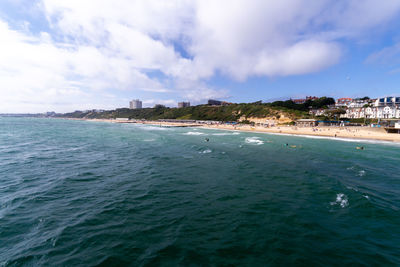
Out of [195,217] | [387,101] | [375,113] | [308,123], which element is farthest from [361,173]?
[387,101]

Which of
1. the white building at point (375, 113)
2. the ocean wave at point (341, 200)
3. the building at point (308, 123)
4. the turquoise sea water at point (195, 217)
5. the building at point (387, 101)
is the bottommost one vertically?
the ocean wave at point (341, 200)

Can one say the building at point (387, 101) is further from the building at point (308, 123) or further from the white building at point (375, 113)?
the building at point (308, 123)

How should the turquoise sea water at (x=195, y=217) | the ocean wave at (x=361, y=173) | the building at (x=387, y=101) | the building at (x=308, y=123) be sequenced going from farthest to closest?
the building at (x=387, y=101) → the building at (x=308, y=123) → the ocean wave at (x=361, y=173) → the turquoise sea water at (x=195, y=217)

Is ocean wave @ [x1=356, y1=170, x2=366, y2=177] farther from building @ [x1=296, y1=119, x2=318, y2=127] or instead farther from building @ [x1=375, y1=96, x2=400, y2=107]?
building @ [x1=375, y1=96, x2=400, y2=107]

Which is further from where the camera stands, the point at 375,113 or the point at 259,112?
the point at 259,112

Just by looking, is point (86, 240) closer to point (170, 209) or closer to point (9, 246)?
point (9, 246)

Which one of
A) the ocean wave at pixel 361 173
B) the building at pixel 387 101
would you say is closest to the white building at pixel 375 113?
the building at pixel 387 101

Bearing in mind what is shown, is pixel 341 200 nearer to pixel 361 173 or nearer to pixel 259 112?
pixel 361 173

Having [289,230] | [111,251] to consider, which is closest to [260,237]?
[289,230]
